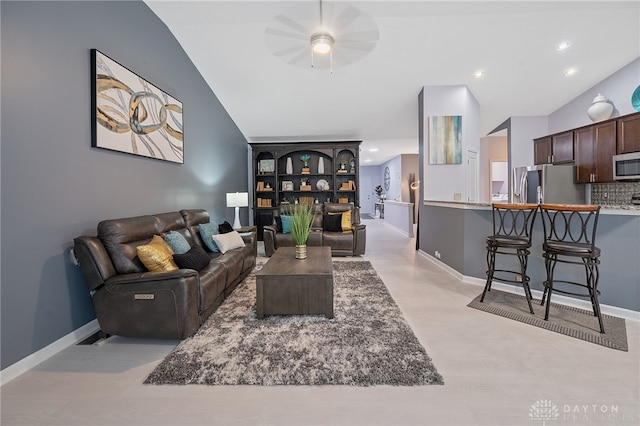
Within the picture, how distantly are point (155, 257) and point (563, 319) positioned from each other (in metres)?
3.71

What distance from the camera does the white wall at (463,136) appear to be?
4.75 metres

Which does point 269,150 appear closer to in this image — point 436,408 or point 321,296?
point 321,296

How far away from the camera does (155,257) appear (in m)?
2.42

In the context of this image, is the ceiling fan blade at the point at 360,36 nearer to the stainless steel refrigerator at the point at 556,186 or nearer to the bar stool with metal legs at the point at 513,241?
the bar stool with metal legs at the point at 513,241

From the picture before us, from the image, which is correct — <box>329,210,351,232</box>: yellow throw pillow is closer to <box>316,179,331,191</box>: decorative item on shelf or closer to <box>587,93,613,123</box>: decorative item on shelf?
<box>316,179,331,191</box>: decorative item on shelf

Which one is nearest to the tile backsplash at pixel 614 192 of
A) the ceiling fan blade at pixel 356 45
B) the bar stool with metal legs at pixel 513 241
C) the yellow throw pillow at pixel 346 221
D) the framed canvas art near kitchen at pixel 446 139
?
the framed canvas art near kitchen at pixel 446 139

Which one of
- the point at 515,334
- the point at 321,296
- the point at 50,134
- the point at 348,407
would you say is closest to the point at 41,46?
the point at 50,134

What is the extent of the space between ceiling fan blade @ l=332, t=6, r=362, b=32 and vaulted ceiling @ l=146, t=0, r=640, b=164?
1 centimetres

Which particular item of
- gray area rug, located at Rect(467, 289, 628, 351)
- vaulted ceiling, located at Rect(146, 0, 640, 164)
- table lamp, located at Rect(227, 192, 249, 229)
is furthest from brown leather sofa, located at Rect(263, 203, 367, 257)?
vaulted ceiling, located at Rect(146, 0, 640, 164)

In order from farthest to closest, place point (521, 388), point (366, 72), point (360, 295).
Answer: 1. point (366, 72)
2. point (360, 295)
3. point (521, 388)

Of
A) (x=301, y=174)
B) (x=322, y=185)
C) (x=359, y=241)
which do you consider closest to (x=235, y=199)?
(x=301, y=174)

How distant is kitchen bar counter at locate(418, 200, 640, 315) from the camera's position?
248cm

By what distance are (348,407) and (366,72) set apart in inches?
177

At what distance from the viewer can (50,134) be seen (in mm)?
2098
